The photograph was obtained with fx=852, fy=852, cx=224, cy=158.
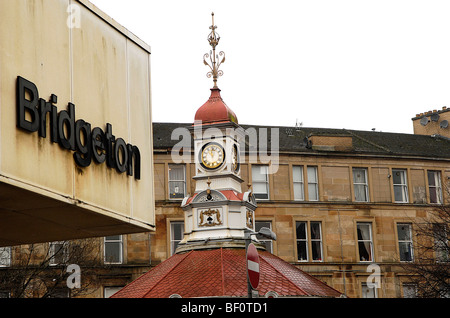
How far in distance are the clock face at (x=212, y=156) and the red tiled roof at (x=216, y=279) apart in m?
3.78

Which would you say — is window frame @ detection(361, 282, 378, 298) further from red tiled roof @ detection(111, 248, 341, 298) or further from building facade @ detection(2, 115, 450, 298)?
red tiled roof @ detection(111, 248, 341, 298)

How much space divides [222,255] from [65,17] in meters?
20.3

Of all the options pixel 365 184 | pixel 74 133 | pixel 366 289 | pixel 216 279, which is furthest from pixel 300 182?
pixel 74 133

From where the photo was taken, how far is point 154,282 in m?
31.5

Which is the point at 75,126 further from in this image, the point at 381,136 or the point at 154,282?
the point at 381,136

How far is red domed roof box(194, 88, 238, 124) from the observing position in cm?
3562

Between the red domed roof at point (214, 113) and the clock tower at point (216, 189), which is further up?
the red domed roof at point (214, 113)

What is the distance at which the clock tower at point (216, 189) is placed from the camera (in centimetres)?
3388

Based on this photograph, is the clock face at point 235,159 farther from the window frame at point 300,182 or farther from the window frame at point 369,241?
the window frame at point 369,241

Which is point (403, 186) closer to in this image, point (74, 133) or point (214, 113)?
point (214, 113)

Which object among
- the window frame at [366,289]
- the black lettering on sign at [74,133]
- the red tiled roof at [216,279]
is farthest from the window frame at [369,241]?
the black lettering on sign at [74,133]

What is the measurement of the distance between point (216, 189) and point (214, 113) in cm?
329
